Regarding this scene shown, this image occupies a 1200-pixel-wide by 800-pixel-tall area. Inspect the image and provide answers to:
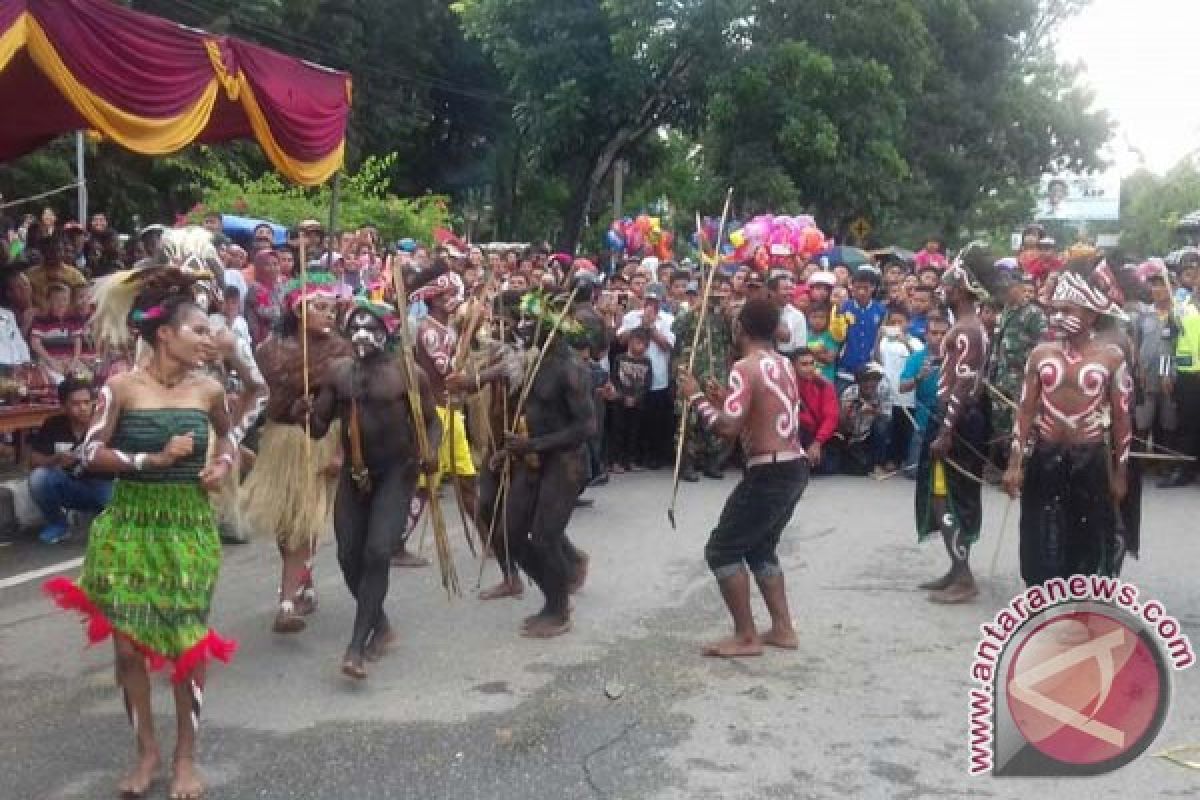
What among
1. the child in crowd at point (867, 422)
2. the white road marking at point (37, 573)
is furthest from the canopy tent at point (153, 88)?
the child in crowd at point (867, 422)

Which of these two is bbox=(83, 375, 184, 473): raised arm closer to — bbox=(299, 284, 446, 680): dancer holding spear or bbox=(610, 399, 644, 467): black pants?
bbox=(299, 284, 446, 680): dancer holding spear

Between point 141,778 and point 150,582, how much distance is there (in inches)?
26.2

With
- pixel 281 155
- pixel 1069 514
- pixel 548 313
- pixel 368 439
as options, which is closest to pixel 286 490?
pixel 368 439

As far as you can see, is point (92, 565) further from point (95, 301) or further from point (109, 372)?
point (109, 372)

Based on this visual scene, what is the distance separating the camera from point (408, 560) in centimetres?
764

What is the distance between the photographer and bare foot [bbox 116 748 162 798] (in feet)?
14.1

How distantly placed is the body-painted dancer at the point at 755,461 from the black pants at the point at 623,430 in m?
5.42

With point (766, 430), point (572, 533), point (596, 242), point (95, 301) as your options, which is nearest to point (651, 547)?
point (572, 533)

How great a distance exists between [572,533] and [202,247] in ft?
11.0

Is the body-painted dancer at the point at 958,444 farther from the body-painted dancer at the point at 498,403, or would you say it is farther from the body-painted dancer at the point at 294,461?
the body-painted dancer at the point at 294,461

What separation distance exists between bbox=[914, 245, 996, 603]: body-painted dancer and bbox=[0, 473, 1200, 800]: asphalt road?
11.9 inches

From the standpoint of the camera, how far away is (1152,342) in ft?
35.6

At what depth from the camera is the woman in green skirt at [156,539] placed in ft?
14.0

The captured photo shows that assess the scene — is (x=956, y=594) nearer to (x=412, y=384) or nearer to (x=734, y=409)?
(x=734, y=409)
